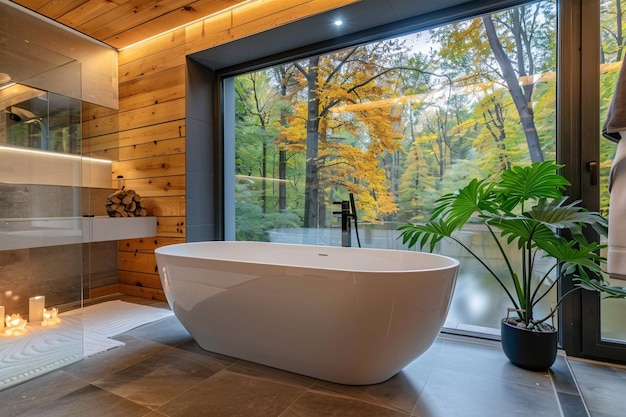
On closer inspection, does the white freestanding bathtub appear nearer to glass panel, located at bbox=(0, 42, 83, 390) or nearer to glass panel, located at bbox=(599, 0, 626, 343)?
glass panel, located at bbox=(0, 42, 83, 390)

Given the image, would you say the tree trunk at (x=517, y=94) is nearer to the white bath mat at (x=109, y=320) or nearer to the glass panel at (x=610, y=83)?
the glass panel at (x=610, y=83)

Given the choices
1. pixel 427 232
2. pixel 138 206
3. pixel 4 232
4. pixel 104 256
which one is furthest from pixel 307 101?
pixel 104 256

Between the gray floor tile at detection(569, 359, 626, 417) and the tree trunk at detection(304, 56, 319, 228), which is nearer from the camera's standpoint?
the gray floor tile at detection(569, 359, 626, 417)

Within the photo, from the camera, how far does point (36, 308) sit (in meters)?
2.18

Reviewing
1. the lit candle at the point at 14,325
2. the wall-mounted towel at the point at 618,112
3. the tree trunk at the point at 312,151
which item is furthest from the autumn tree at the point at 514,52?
the lit candle at the point at 14,325

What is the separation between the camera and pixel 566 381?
62.5 inches

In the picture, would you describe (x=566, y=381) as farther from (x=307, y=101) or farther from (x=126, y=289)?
(x=126, y=289)

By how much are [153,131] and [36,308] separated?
1720 millimetres

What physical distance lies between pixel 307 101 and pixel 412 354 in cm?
215

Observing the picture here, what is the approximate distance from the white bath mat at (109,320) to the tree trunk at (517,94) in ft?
9.43

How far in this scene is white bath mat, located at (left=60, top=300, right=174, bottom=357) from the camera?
2.06 meters

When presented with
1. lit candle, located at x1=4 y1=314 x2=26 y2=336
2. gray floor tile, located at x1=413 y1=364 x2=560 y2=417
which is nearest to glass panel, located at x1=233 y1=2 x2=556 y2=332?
gray floor tile, located at x1=413 y1=364 x2=560 y2=417

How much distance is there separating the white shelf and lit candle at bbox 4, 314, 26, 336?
1.52ft

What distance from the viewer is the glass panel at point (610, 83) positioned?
1765 millimetres
